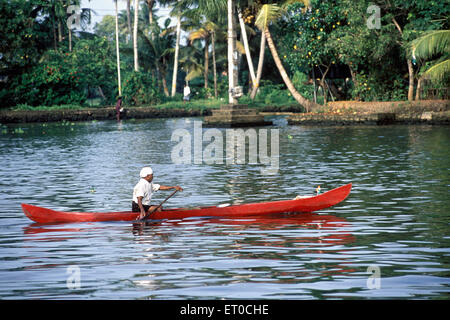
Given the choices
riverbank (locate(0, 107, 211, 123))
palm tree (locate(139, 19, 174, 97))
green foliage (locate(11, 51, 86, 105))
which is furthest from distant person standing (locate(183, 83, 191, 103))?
green foliage (locate(11, 51, 86, 105))

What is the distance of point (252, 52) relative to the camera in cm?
6531

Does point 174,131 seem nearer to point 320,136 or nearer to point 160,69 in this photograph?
point 320,136

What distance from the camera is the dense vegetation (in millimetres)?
35500

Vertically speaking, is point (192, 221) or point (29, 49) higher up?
point (29, 49)

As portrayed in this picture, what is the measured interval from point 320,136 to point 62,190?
15940 mm

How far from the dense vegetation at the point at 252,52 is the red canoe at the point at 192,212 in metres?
19.3

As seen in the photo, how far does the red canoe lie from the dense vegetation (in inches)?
761

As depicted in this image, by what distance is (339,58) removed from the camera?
1508 inches

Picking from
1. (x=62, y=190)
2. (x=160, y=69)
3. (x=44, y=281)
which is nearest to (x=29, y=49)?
(x=160, y=69)

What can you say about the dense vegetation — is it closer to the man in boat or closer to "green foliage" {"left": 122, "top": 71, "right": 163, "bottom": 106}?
"green foliage" {"left": 122, "top": 71, "right": 163, "bottom": 106}

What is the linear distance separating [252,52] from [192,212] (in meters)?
54.2

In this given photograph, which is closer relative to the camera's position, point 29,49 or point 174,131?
point 174,131
